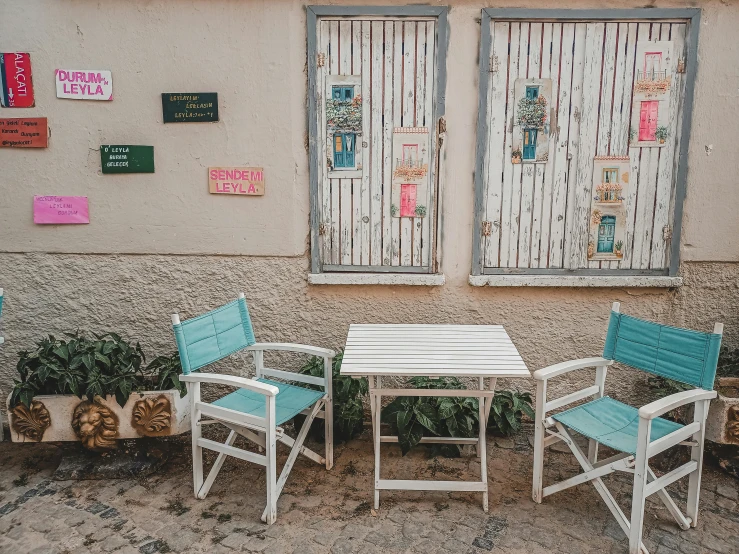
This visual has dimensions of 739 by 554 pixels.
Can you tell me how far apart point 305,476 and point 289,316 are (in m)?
1.21

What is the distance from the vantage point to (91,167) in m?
4.38

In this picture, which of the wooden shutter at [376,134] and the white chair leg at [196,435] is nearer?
the white chair leg at [196,435]

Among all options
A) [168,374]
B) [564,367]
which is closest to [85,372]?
[168,374]

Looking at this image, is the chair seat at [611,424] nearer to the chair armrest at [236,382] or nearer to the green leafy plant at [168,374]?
the chair armrest at [236,382]

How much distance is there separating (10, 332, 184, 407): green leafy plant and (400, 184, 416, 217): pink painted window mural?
193cm

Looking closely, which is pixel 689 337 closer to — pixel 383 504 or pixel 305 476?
pixel 383 504

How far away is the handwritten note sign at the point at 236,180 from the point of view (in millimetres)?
4348

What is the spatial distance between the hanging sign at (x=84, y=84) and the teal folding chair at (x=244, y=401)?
5.97ft

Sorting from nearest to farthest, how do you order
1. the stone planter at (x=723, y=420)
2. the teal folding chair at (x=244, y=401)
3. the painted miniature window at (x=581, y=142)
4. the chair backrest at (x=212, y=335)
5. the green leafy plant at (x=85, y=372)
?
1. the teal folding chair at (x=244, y=401)
2. the chair backrest at (x=212, y=335)
3. the stone planter at (x=723, y=420)
4. the green leafy plant at (x=85, y=372)
5. the painted miniature window at (x=581, y=142)

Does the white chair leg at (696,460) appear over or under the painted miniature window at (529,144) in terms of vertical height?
under

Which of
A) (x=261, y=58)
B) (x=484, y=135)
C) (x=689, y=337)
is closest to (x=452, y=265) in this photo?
(x=484, y=135)

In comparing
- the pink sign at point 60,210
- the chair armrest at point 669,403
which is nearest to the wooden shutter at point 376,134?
the pink sign at point 60,210

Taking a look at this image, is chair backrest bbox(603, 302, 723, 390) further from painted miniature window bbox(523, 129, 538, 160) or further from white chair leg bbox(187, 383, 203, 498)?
white chair leg bbox(187, 383, 203, 498)

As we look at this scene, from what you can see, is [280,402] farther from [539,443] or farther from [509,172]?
[509,172]
